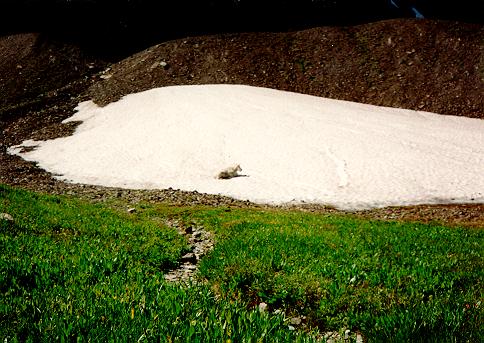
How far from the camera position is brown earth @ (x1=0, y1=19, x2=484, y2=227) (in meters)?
51.2

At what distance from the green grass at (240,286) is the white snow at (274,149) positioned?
51.8 feet

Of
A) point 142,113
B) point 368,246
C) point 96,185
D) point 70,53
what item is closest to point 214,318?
point 368,246

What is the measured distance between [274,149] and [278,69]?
27635 mm

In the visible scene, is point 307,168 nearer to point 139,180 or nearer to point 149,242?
point 139,180

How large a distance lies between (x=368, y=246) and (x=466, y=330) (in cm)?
624

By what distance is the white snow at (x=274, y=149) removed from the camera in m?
28.4

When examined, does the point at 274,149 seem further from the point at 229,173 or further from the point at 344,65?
the point at 344,65

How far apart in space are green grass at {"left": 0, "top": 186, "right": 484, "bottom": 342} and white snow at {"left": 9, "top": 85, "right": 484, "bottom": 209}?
51.8 feet

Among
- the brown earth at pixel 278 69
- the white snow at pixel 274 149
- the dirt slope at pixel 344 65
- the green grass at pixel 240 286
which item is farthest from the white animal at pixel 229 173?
the dirt slope at pixel 344 65

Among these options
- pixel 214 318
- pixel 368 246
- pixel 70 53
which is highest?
pixel 70 53

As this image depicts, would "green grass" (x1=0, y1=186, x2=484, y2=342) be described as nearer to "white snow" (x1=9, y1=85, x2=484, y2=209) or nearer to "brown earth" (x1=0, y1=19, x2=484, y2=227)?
"white snow" (x1=9, y1=85, x2=484, y2=209)

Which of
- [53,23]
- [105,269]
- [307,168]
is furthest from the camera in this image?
[53,23]

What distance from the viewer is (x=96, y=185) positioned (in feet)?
97.2

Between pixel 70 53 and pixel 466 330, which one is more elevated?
pixel 70 53
